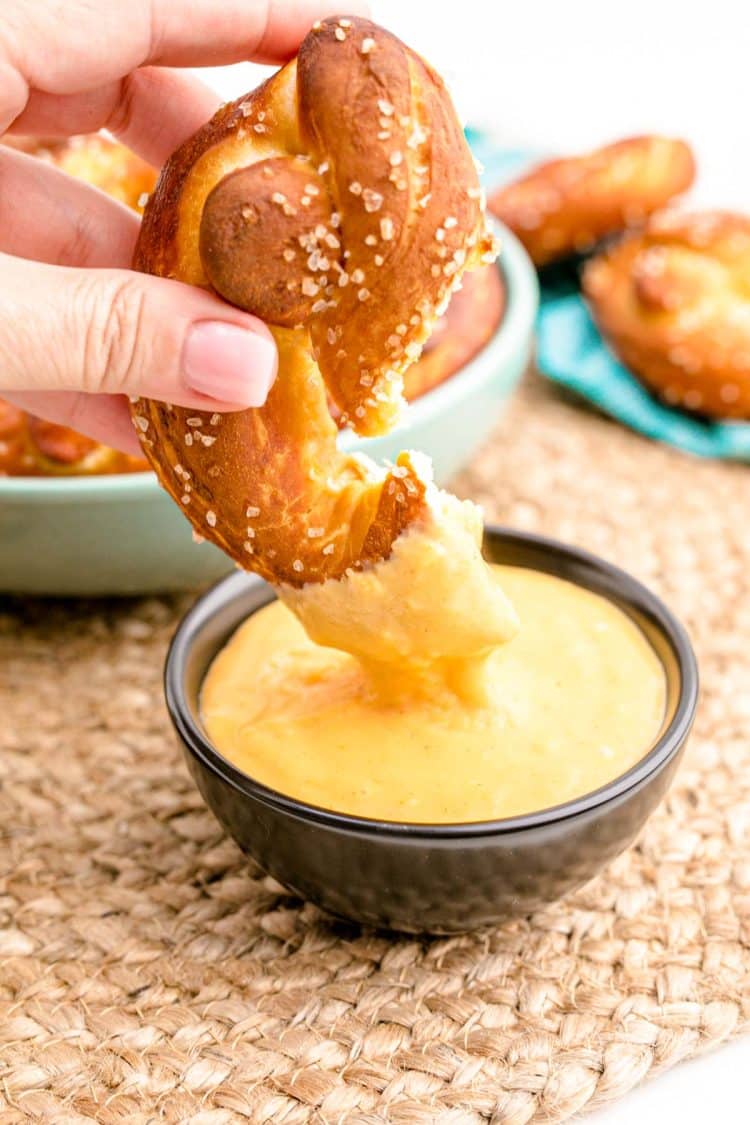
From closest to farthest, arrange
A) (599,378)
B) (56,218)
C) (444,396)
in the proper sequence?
(56,218)
(444,396)
(599,378)

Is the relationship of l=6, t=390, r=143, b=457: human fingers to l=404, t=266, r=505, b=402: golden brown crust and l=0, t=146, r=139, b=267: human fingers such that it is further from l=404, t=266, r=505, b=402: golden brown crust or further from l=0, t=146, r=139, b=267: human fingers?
l=404, t=266, r=505, b=402: golden brown crust

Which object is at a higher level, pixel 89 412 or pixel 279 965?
pixel 89 412

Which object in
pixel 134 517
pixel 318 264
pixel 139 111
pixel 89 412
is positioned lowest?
pixel 134 517

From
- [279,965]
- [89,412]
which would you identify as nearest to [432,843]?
[279,965]

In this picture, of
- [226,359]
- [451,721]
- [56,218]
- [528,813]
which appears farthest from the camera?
[56,218]

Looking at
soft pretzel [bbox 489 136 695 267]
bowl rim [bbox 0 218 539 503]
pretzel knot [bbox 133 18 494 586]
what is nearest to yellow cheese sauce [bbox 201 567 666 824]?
pretzel knot [bbox 133 18 494 586]

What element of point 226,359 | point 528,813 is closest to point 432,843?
point 528,813

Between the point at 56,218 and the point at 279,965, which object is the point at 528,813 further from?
the point at 56,218

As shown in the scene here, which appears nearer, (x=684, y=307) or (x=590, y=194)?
(x=684, y=307)

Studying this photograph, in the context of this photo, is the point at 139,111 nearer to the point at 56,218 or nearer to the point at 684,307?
the point at 56,218
